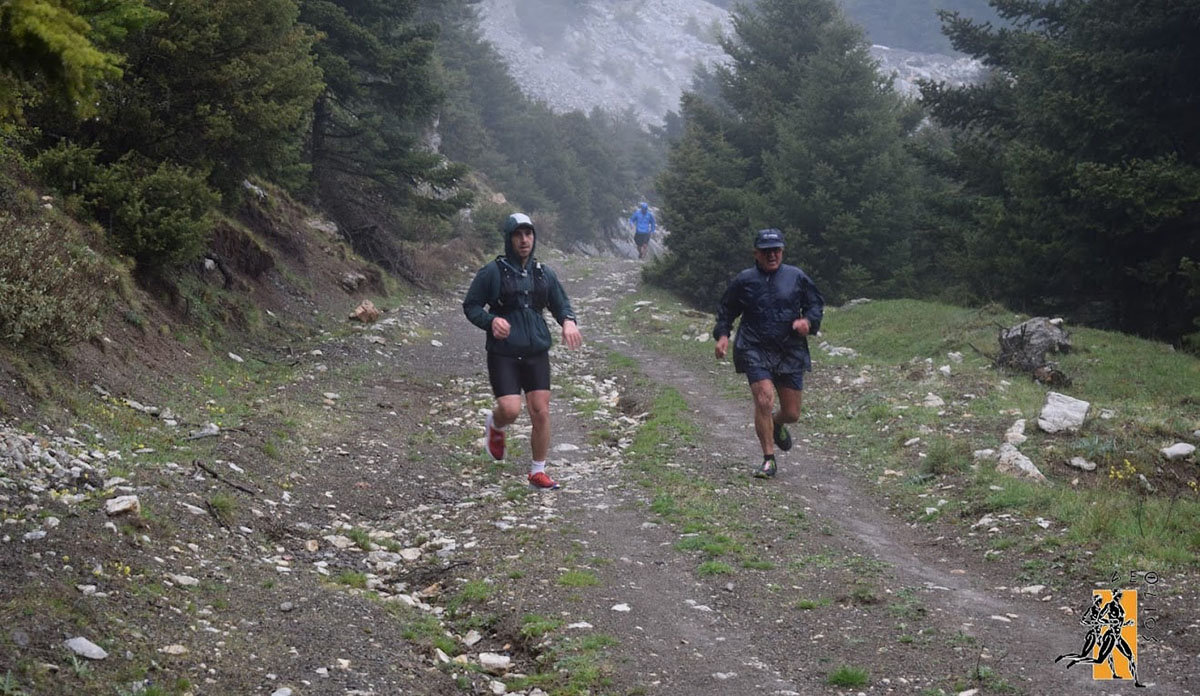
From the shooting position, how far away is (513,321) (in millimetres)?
8453

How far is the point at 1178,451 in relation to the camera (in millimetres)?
8820

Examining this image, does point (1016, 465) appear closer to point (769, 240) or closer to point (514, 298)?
point (769, 240)

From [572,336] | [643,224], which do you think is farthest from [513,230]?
[643,224]

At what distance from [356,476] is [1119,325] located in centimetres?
1477

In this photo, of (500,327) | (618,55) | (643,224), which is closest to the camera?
(500,327)

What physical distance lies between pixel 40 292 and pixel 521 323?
395 centimetres

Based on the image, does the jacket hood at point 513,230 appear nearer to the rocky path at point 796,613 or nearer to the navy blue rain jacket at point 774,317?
the navy blue rain jacket at point 774,317

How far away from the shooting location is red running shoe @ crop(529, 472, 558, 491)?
854 centimetres

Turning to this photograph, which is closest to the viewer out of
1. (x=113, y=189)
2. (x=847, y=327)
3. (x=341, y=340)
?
(x=113, y=189)

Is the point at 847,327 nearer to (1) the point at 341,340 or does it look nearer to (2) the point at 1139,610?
(1) the point at 341,340

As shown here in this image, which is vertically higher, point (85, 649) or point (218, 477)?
point (85, 649)

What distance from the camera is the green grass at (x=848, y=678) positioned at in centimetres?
473

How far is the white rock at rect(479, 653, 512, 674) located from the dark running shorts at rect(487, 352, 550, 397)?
3581 millimetres

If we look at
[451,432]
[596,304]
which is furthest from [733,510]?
[596,304]
